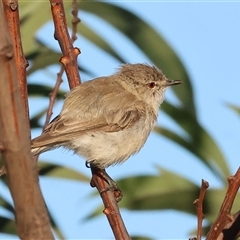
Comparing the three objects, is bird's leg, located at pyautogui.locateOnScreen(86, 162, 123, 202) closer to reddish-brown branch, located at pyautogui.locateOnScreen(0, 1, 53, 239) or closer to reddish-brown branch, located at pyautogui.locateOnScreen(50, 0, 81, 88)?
reddish-brown branch, located at pyautogui.locateOnScreen(50, 0, 81, 88)

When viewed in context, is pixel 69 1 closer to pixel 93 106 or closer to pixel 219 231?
pixel 93 106

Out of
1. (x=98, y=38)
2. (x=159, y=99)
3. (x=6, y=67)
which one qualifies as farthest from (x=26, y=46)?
(x=6, y=67)

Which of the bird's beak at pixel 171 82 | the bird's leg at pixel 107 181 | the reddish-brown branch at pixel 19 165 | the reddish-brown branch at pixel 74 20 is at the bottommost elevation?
the reddish-brown branch at pixel 19 165

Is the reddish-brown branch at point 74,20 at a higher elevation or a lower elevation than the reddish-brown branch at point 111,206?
higher

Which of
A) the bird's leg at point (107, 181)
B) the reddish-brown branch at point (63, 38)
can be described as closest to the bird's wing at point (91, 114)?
the bird's leg at point (107, 181)

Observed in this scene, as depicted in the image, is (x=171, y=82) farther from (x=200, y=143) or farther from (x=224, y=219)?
(x=224, y=219)

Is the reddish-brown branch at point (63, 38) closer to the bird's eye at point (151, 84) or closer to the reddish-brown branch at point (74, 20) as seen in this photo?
the reddish-brown branch at point (74, 20)
